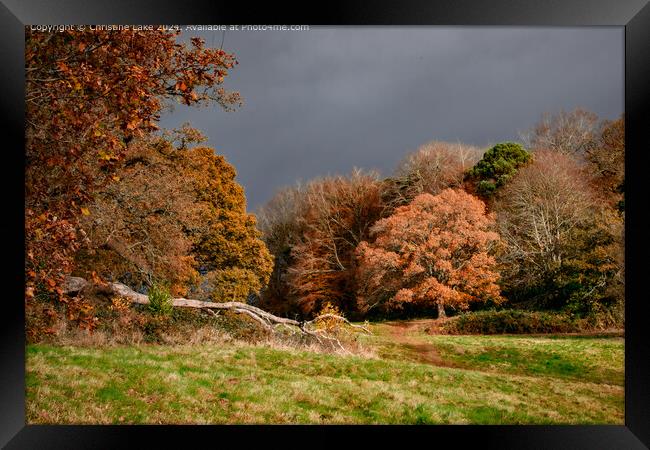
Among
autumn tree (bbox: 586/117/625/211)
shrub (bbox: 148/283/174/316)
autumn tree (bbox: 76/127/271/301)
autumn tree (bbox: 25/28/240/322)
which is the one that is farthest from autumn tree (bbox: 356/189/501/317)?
autumn tree (bbox: 25/28/240/322)

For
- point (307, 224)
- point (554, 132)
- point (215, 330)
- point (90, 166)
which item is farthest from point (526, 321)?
point (90, 166)

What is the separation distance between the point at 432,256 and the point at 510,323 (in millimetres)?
1838

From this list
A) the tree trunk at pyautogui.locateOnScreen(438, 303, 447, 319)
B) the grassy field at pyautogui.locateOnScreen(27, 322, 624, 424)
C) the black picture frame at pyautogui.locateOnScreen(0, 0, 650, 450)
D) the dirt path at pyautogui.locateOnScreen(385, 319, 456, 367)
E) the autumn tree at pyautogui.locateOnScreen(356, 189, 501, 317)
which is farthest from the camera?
the tree trunk at pyautogui.locateOnScreen(438, 303, 447, 319)

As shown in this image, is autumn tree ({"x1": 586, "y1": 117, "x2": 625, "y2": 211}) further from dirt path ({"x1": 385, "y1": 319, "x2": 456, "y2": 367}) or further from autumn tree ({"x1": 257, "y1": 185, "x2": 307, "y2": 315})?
autumn tree ({"x1": 257, "y1": 185, "x2": 307, "y2": 315})

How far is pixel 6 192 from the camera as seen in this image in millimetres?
5883

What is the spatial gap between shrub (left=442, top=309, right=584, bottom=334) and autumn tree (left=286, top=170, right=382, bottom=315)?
1.98m

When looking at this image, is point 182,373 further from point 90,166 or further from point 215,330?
point 90,166

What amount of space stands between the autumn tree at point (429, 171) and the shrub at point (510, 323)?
8.03ft

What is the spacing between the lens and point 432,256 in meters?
8.61

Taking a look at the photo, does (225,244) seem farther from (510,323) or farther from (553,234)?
(553,234)

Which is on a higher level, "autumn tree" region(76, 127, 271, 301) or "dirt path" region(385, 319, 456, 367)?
"autumn tree" region(76, 127, 271, 301)

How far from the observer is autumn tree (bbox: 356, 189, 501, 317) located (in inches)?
328

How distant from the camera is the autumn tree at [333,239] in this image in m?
8.98
